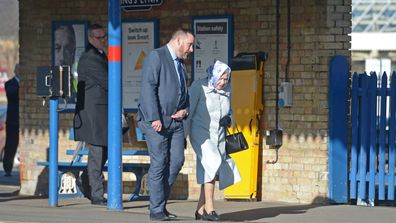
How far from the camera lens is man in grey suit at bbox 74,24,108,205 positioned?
13.1m

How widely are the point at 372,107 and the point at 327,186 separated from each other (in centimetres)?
105

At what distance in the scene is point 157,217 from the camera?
1134 cm

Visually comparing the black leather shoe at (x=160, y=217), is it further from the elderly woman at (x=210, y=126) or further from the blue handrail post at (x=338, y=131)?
the blue handrail post at (x=338, y=131)

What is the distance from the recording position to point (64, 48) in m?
15.1

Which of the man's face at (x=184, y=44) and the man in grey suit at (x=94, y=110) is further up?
the man's face at (x=184, y=44)

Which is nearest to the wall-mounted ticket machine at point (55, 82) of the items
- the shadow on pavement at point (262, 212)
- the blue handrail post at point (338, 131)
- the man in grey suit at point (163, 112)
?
the man in grey suit at point (163, 112)

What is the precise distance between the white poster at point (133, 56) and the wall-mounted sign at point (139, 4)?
270 millimetres

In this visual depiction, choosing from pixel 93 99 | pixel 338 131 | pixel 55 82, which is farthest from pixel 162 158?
pixel 338 131

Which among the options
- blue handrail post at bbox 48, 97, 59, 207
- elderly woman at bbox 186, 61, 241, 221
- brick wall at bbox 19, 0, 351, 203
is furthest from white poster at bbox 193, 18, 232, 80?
elderly woman at bbox 186, 61, 241, 221

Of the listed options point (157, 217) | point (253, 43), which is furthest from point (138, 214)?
point (253, 43)

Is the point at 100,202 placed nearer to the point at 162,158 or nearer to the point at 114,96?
the point at 114,96

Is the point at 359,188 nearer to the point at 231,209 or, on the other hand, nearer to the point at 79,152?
the point at 231,209

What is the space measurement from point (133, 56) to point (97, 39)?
161 centimetres

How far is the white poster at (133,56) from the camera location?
14742 millimetres
